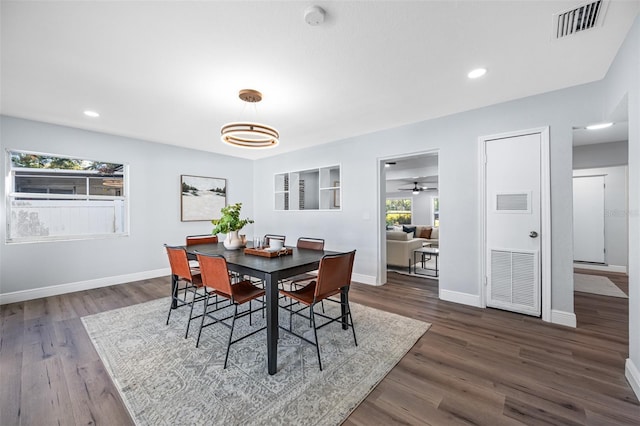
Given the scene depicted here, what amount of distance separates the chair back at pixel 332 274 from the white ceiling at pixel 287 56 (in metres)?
1.74

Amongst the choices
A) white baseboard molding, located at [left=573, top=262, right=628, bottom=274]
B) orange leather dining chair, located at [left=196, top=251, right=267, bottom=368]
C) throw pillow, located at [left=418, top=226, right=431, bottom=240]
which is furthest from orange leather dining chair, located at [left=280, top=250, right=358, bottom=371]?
throw pillow, located at [left=418, top=226, right=431, bottom=240]

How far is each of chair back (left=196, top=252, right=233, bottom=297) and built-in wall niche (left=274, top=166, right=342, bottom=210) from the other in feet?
10.0

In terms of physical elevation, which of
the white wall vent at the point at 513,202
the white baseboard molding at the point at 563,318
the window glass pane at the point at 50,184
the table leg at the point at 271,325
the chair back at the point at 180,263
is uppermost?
the window glass pane at the point at 50,184

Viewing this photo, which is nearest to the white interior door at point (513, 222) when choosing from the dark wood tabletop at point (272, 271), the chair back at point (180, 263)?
the dark wood tabletop at point (272, 271)

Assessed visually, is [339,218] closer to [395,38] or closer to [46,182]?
[395,38]

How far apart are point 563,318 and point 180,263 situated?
13.7 ft

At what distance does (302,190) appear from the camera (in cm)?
621

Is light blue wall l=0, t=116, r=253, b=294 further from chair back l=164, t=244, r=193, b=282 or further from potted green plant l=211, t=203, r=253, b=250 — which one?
potted green plant l=211, t=203, r=253, b=250

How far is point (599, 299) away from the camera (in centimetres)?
358

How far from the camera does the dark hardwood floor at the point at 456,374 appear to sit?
5.23ft

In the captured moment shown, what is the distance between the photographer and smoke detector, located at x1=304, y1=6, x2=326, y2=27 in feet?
5.43

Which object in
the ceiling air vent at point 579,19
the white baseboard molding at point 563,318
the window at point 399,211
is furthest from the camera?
the window at point 399,211

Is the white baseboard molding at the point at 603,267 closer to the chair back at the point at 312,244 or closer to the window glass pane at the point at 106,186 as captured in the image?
the chair back at the point at 312,244

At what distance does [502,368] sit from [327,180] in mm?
3908
